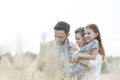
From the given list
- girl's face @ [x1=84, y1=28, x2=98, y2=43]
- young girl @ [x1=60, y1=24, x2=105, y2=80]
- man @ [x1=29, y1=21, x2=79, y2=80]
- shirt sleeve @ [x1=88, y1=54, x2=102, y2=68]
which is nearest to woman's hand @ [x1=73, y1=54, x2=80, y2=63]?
young girl @ [x1=60, y1=24, x2=105, y2=80]

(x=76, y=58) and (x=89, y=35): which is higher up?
(x=89, y=35)

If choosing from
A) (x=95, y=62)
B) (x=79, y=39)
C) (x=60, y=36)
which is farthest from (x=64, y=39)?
(x=95, y=62)

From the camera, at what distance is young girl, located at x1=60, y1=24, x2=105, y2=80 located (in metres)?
5.67

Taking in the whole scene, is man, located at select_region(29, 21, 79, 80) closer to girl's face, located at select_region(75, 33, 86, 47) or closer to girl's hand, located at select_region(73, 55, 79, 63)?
girl's hand, located at select_region(73, 55, 79, 63)

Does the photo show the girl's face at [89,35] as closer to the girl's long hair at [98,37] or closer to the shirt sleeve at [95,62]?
the girl's long hair at [98,37]

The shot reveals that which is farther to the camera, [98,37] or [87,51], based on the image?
[98,37]

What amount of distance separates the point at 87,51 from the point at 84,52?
3 centimetres

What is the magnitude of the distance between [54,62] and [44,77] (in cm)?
14

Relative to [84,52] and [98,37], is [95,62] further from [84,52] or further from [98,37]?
[98,37]

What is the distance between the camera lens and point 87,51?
575 centimetres

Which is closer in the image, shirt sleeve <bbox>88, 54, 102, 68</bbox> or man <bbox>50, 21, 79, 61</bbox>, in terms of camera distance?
shirt sleeve <bbox>88, 54, 102, 68</bbox>

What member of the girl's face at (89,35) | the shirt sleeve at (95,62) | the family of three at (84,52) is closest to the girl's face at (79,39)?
the family of three at (84,52)

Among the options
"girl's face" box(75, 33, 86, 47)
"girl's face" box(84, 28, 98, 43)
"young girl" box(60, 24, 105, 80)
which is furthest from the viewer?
"girl's face" box(75, 33, 86, 47)

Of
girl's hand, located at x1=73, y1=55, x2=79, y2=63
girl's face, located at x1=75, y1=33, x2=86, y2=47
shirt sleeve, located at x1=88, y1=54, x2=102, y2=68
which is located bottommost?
A: shirt sleeve, located at x1=88, y1=54, x2=102, y2=68
